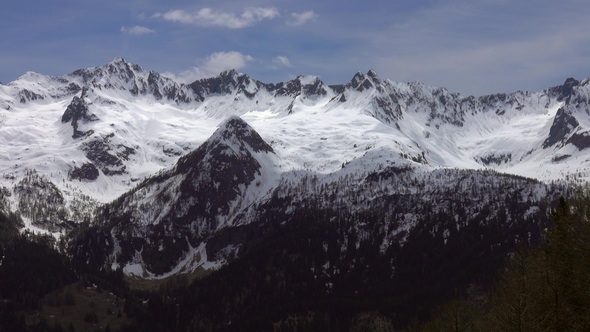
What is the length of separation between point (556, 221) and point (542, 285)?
25.6 ft

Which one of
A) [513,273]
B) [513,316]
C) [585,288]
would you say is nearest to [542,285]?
[585,288]

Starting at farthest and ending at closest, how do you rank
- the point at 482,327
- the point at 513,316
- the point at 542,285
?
the point at 482,327 → the point at 542,285 → the point at 513,316

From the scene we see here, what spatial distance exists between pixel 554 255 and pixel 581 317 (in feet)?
28.3

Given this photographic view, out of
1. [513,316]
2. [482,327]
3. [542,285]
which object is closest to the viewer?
[513,316]

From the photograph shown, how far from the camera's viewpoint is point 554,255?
58.3m

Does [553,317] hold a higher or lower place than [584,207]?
lower

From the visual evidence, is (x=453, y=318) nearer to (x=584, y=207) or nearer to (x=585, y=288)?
(x=585, y=288)

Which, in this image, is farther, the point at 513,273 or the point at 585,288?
the point at 513,273

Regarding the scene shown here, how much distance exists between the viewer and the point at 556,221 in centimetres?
5941


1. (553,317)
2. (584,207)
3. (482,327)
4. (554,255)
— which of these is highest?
(584,207)

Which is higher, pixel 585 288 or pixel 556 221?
pixel 556 221

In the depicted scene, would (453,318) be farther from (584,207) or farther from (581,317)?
(584,207)

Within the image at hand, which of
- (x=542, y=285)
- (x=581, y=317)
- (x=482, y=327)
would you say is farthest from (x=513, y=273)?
(x=581, y=317)

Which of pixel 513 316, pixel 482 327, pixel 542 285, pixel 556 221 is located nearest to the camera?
pixel 513 316
